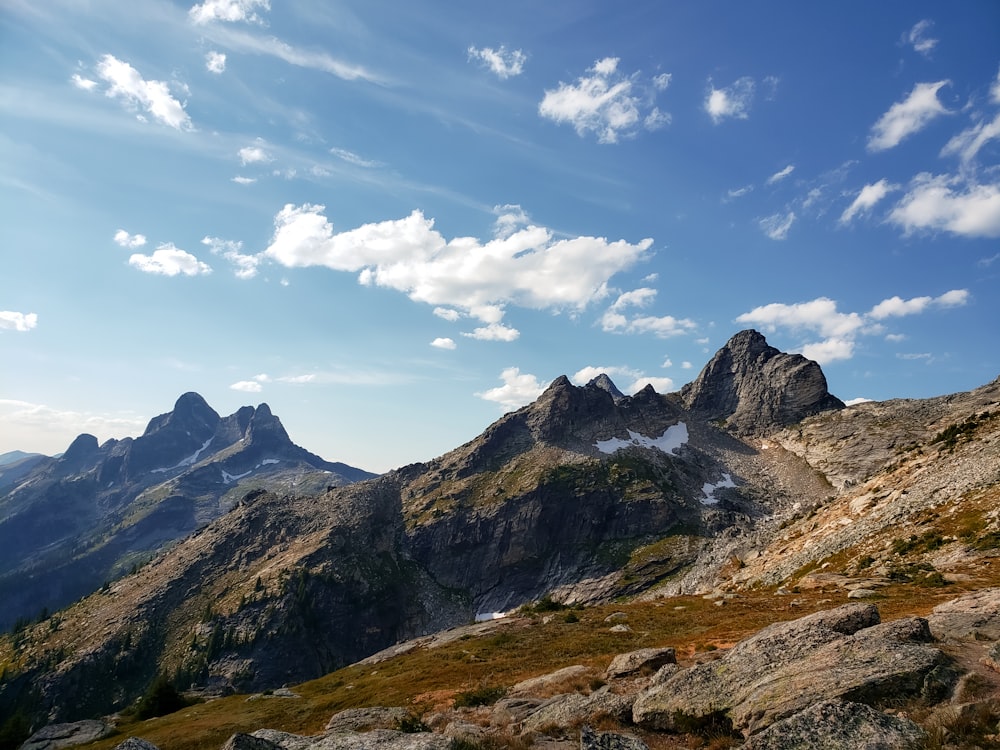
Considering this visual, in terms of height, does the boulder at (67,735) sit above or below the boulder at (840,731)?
below

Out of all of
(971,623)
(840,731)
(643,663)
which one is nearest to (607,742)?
(840,731)

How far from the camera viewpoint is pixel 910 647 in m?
18.2

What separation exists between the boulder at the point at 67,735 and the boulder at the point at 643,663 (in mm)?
72848

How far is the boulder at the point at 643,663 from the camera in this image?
98.4ft

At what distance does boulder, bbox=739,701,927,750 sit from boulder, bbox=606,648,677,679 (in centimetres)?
1530

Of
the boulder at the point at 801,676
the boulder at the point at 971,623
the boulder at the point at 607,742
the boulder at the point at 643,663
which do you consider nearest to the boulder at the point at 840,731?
the boulder at the point at 801,676

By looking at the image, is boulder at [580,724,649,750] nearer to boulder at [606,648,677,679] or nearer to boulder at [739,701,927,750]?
boulder at [739,701,927,750]

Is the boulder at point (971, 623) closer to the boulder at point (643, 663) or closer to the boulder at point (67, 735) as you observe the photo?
the boulder at point (643, 663)

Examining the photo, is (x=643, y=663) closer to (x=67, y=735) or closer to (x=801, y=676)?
(x=801, y=676)

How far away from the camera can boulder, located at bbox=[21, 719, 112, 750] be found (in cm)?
6675

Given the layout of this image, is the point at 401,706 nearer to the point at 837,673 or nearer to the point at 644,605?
the point at 837,673

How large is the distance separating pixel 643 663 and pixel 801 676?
42.9 feet

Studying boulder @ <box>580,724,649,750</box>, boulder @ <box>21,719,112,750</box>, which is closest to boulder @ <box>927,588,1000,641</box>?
boulder @ <box>580,724,649,750</box>

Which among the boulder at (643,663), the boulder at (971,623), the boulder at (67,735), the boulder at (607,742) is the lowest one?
the boulder at (67,735)
